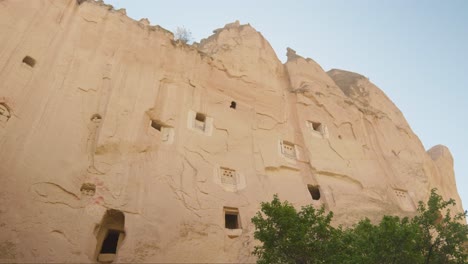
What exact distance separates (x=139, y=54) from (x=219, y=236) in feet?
21.9

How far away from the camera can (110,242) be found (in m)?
9.58

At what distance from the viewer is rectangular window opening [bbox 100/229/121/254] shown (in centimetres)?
940

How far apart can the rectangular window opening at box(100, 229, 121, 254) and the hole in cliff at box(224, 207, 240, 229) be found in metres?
2.94

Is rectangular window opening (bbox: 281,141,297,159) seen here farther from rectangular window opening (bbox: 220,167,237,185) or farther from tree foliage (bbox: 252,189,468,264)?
tree foliage (bbox: 252,189,468,264)

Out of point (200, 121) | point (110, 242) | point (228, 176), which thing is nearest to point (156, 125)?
point (200, 121)

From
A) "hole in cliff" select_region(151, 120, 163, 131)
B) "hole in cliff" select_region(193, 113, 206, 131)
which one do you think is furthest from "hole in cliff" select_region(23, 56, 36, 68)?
"hole in cliff" select_region(193, 113, 206, 131)

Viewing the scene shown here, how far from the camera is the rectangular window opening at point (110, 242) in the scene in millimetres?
9398

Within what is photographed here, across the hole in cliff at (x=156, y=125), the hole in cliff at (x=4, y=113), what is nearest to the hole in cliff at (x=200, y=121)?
the hole in cliff at (x=156, y=125)

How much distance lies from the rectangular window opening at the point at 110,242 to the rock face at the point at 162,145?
1.3 inches

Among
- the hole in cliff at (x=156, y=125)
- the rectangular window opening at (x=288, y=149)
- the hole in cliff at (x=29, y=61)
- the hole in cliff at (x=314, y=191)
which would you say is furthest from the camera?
the rectangular window opening at (x=288, y=149)

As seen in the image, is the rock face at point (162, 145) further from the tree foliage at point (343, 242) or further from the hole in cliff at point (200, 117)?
the tree foliage at point (343, 242)

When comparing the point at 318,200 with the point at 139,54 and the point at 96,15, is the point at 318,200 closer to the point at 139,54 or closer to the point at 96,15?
the point at 139,54

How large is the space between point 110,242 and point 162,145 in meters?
2.94

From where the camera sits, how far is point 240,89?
14.3m
